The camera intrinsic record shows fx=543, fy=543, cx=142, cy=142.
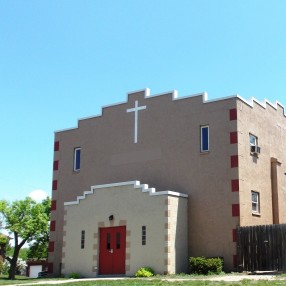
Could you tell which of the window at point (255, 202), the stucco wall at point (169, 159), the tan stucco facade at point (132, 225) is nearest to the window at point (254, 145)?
the stucco wall at point (169, 159)

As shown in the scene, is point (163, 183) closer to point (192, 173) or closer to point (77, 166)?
point (192, 173)

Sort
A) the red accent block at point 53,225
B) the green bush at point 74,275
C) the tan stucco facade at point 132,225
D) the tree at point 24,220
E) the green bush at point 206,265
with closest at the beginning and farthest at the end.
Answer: the green bush at point 206,265, the tan stucco facade at point 132,225, the green bush at point 74,275, the red accent block at point 53,225, the tree at point 24,220

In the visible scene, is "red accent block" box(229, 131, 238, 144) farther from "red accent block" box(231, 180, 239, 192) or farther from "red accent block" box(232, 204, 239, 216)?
"red accent block" box(232, 204, 239, 216)

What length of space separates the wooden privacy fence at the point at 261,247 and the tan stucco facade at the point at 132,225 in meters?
2.99

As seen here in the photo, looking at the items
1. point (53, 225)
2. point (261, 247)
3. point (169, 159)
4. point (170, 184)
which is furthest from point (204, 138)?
point (53, 225)

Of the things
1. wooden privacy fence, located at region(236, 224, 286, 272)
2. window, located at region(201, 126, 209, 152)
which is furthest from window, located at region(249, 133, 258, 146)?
wooden privacy fence, located at region(236, 224, 286, 272)

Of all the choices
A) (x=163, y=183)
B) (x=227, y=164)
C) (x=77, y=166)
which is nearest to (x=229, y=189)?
(x=227, y=164)

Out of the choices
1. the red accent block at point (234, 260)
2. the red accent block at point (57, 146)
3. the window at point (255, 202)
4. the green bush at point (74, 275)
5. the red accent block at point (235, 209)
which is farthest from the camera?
the red accent block at point (57, 146)

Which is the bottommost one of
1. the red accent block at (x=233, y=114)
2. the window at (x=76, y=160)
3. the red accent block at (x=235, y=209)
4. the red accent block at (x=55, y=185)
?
the red accent block at (x=235, y=209)

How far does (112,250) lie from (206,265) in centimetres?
527

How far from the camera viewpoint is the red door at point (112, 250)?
28141 millimetres

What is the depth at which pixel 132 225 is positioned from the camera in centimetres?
2794

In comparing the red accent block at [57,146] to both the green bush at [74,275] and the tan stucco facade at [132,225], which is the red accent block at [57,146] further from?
the green bush at [74,275]

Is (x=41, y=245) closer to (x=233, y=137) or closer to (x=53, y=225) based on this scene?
(x=53, y=225)
